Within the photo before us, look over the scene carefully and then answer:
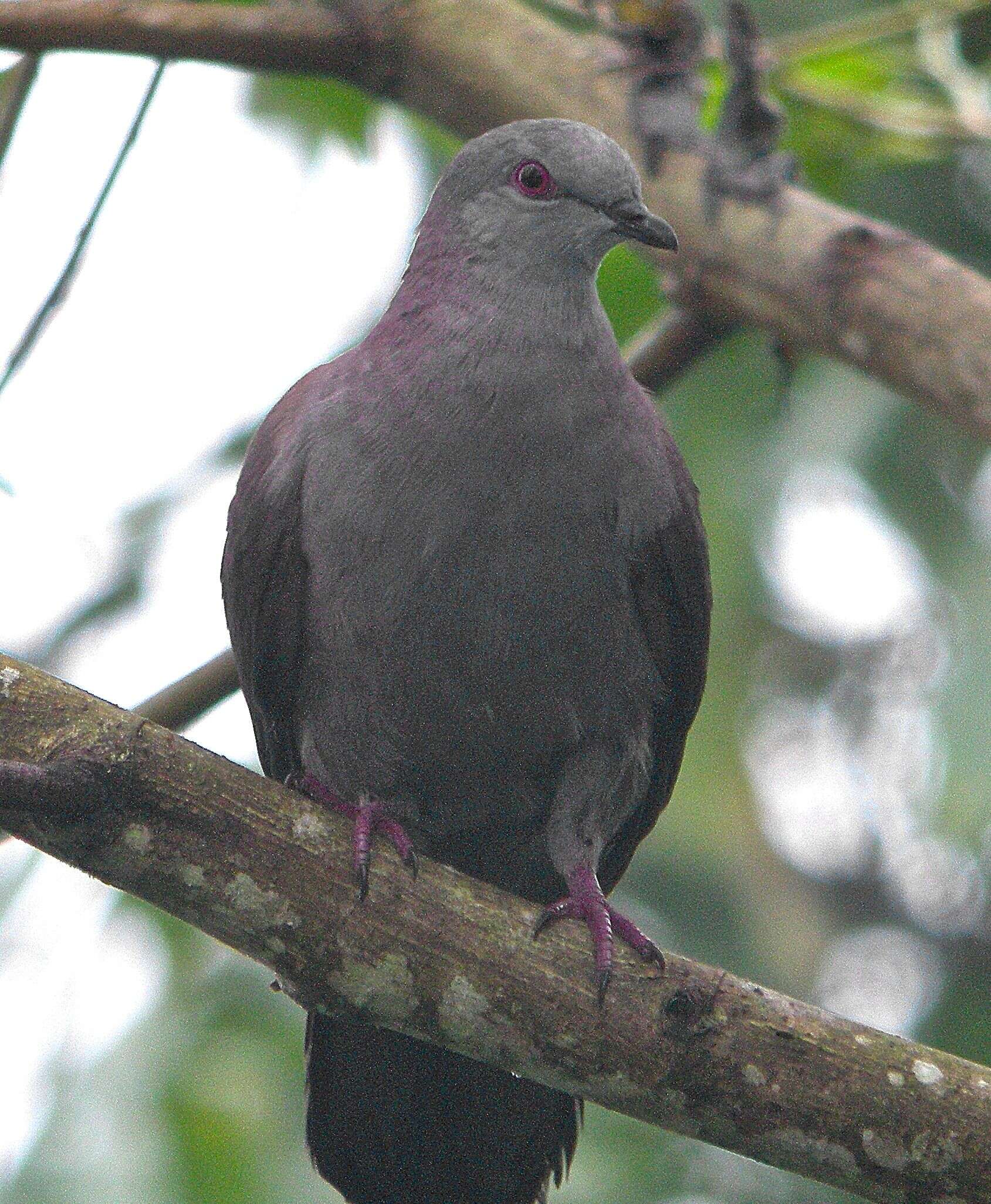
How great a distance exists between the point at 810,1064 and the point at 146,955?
10.3ft

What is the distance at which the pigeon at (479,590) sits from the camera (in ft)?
10.9

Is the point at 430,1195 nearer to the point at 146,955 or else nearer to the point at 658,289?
the point at 146,955

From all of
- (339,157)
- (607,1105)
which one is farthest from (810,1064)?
(339,157)

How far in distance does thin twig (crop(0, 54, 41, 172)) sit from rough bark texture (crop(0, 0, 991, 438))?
0.07 metres

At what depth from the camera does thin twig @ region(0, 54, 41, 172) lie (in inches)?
135

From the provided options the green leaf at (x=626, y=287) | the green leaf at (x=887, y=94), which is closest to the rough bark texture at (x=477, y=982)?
the green leaf at (x=626, y=287)

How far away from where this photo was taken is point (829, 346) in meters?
3.56

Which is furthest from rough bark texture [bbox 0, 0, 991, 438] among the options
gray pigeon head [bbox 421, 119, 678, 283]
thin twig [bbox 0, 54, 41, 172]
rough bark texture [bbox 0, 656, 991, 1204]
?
rough bark texture [bbox 0, 656, 991, 1204]

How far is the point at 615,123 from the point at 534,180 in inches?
15.6

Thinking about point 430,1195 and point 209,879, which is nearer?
point 209,879

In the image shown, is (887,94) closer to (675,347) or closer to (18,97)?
(675,347)

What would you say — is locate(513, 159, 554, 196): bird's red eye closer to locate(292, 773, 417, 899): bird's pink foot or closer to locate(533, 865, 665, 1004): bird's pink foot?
locate(292, 773, 417, 899): bird's pink foot

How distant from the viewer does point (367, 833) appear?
2.98 metres

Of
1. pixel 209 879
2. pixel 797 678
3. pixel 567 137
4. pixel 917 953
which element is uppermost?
pixel 567 137
